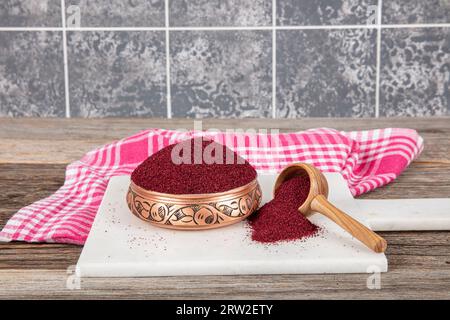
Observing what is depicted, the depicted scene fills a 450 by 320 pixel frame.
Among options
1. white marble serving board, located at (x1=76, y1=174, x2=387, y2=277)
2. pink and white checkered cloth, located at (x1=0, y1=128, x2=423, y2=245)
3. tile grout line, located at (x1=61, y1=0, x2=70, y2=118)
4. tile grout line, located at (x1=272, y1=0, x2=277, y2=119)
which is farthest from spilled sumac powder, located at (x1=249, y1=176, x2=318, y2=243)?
tile grout line, located at (x1=61, y1=0, x2=70, y2=118)

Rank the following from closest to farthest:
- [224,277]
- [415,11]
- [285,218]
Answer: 1. [224,277]
2. [285,218]
3. [415,11]

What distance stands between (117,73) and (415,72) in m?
1.01

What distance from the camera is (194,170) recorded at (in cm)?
107

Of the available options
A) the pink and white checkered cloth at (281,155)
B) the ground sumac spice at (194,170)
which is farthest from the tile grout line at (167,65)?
the ground sumac spice at (194,170)

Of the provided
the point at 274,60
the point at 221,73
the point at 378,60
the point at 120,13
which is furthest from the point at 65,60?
the point at 378,60

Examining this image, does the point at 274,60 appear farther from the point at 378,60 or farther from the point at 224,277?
the point at 224,277

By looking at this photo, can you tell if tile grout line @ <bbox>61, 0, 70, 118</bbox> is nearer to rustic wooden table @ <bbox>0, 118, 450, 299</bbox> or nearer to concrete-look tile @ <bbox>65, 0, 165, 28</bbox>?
concrete-look tile @ <bbox>65, 0, 165, 28</bbox>

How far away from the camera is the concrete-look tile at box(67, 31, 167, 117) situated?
99.8 inches

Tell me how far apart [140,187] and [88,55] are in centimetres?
159

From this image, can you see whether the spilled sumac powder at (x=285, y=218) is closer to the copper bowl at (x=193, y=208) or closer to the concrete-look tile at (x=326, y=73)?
the copper bowl at (x=193, y=208)

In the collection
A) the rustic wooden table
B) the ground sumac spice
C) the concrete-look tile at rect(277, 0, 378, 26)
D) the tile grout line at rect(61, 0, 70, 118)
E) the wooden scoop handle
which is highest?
the concrete-look tile at rect(277, 0, 378, 26)

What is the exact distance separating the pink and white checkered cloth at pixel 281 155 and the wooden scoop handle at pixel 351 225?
0.26 metres

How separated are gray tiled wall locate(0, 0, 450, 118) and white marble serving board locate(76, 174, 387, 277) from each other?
4.96 ft

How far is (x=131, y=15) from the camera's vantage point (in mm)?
2504
